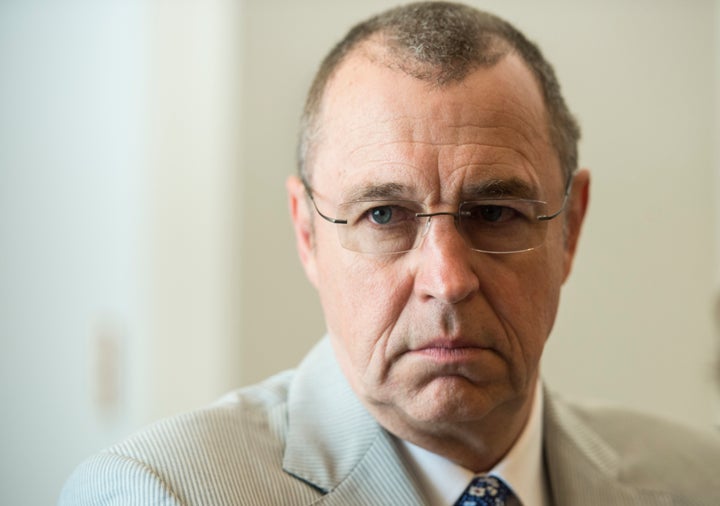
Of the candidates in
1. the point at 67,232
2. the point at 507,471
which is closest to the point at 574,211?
the point at 507,471

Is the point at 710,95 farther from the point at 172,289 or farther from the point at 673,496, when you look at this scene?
the point at 172,289

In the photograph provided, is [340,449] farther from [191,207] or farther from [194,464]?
[191,207]

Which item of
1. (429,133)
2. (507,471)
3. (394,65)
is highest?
(394,65)

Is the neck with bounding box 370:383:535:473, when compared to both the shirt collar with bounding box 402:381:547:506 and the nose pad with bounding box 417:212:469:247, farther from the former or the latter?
the nose pad with bounding box 417:212:469:247

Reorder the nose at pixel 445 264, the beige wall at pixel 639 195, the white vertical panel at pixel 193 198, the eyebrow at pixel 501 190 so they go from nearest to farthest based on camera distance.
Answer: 1. the nose at pixel 445 264
2. the eyebrow at pixel 501 190
3. the white vertical panel at pixel 193 198
4. the beige wall at pixel 639 195

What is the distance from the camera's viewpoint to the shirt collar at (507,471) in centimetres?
160

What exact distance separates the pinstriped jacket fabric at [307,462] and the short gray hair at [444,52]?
47cm

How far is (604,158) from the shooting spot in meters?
3.21

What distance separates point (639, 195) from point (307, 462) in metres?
2.11

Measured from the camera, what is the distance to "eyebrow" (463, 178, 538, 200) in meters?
1.52

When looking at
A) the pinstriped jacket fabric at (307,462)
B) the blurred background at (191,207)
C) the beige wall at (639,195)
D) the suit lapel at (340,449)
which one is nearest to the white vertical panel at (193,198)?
the blurred background at (191,207)

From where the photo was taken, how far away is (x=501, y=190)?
155cm

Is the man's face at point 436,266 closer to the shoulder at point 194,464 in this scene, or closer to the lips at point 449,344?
the lips at point 449,344

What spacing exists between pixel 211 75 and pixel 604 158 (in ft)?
4.87
